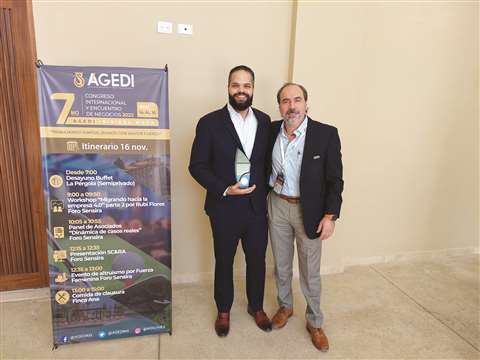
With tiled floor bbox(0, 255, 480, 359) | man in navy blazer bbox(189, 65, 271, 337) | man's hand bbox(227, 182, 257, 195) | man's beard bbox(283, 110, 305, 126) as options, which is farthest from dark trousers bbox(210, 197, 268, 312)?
man's beard bbox(283, 110, 305, 126)

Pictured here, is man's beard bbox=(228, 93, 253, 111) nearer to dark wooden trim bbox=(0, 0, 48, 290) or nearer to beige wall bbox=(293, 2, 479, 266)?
beige wall bbox=(293, 2, 479, 266)

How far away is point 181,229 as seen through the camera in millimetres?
2859

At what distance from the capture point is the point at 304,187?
6.72 ft

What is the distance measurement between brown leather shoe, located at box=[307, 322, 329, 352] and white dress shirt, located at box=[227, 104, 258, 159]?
125cm

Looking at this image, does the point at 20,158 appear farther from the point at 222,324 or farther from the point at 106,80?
the point at 222,324

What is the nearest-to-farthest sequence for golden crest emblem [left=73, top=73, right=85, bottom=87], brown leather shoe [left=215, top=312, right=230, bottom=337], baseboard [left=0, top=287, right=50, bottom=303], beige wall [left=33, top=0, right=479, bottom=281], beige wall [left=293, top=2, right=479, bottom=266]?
golden crest emblem [left=73, top=73, right=85, bottom=87] → brown leather shoe [left=215, top=312, right=230, bottom=337] → beige wall [left=33, top=0, right=479, bottom=281] → baseboard [left=0, top=287, right=50, bottom=303] → beige wall [left=293, top=2, right=479, bottom=266]

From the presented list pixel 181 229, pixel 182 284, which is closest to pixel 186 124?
pixel 181 229

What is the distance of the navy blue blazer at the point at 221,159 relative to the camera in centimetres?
209

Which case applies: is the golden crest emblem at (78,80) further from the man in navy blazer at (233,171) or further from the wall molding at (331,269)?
the wall molding at (331,269)

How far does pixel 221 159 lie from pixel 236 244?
582 mm

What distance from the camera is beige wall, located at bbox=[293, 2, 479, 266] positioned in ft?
9.16

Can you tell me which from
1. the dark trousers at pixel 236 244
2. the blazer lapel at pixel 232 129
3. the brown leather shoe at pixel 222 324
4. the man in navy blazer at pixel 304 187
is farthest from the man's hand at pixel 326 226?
the brown leather shoe at pixel 222 324

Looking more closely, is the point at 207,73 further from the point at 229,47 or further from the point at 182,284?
the point at 182,284

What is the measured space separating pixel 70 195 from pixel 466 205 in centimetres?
382
